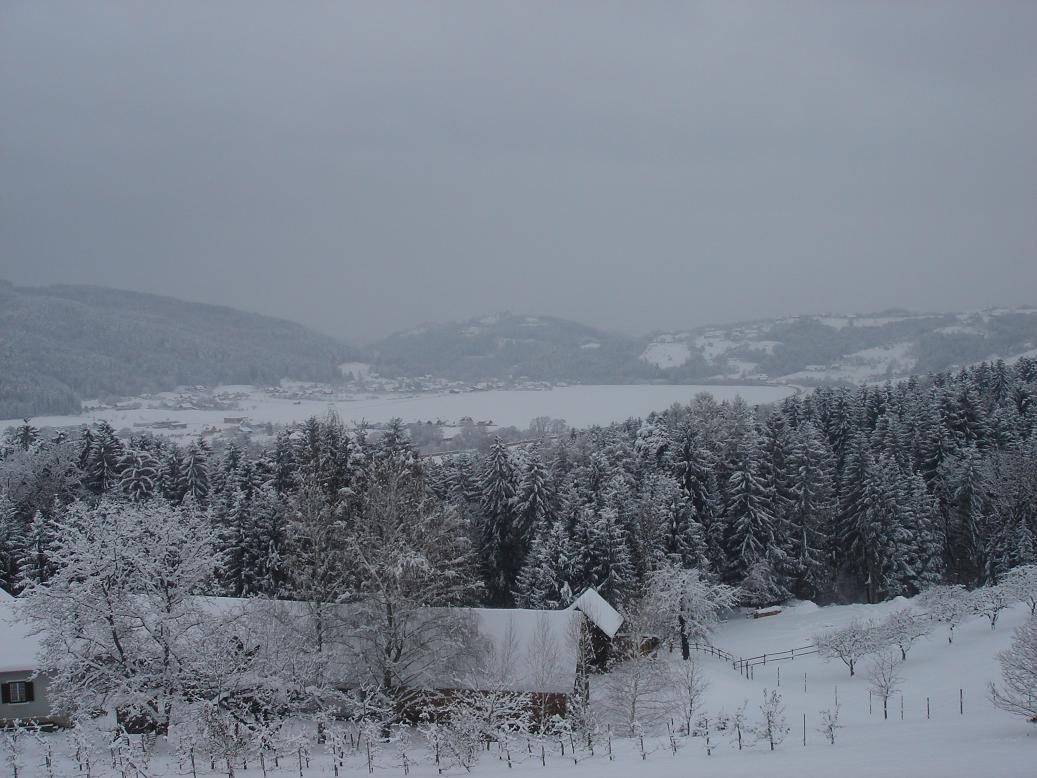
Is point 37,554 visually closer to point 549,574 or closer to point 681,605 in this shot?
point 549,574

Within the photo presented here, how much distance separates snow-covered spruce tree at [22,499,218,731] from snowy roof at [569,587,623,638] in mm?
13256

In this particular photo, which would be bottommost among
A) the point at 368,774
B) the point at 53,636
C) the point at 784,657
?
the point at 784,657

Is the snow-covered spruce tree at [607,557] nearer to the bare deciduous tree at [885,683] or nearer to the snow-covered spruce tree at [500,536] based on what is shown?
the snow-covered spruce tree at [500,536]

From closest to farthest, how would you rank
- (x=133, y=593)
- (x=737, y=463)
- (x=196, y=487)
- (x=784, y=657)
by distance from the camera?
(x=133, y=593), (x=784, y=657), (x=737, y=463), (x=196, y=487)

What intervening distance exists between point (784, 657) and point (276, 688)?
22.4 metres

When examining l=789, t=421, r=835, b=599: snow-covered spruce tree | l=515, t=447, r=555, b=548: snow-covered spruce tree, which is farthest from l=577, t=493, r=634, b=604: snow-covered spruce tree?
l=789, t=421, r=835, b=599: snow-covered spruce tree

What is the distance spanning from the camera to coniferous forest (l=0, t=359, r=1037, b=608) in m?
36.5

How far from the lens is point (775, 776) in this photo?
14391 millimetres

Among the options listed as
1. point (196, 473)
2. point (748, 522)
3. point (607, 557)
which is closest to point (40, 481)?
point (196, 473)

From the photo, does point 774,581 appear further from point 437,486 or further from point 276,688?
point 276,688

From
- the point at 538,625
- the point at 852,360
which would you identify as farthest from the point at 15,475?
the point at 852,360

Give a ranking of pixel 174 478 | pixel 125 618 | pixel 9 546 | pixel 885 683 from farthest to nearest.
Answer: pixel 174 478 → pixel 9 546 → pixel 885 683 → pixel 125 618

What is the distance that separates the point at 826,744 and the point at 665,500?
72.7ft

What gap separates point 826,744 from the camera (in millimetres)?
17297
